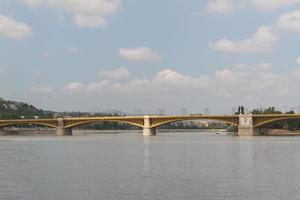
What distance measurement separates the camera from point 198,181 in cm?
4403

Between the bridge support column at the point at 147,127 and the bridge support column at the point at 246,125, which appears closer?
the bridge support column at the point at 246,125

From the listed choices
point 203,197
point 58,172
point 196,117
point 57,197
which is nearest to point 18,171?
point 58,172

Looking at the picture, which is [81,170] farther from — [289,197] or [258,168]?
[289,197]

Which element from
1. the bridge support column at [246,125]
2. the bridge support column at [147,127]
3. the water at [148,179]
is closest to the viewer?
the water at [148,179]

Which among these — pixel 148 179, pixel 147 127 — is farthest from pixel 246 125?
pixel 148 179

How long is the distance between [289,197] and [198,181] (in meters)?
8.79

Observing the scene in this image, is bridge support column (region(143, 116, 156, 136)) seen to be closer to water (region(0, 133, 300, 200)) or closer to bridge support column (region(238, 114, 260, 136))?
bridge support column (region(238, 114, 260, 136))

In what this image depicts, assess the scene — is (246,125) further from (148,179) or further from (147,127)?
(148,179)

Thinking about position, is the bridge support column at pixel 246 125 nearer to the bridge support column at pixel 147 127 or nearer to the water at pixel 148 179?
the bridge support column at pixel 147 127

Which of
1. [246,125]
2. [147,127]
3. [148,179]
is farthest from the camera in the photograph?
[147,127]

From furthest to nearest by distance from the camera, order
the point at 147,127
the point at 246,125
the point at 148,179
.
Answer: the point at 147,127, the point at 246,125, the point at 148,179

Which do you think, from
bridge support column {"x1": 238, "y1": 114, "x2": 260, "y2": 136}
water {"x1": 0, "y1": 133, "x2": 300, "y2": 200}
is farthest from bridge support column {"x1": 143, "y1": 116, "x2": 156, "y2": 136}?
water {"x1": 0, "y1": 133, "x2": 300, "y2": 200}

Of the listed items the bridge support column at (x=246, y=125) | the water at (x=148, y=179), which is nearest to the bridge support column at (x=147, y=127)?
the bridge support column at (x=246, y=125)

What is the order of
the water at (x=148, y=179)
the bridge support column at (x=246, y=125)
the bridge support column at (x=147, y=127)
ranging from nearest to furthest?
the water at (x=148, y=179) < the bridge support column at (x=246, y=125) < the bridge support column at (x=147, y=127)
